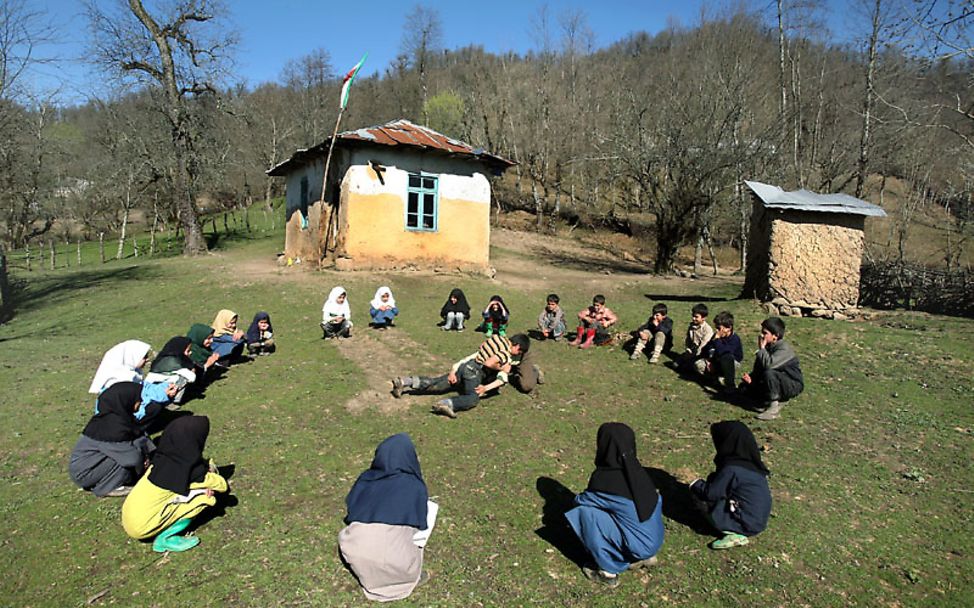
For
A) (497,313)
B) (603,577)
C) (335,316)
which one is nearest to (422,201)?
(497,313)

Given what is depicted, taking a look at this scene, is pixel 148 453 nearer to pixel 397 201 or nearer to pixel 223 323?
pixel 223 323

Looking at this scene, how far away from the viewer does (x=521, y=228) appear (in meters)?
36.9

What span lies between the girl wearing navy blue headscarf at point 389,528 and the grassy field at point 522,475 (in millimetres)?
198

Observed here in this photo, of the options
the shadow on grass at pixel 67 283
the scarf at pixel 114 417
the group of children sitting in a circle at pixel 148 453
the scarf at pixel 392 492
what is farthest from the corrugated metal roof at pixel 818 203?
the shadow on grass at pixel 67 283

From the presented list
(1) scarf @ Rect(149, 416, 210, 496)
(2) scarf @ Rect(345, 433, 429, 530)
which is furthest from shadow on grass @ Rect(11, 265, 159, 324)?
(2) scarf @ Rect(345, 433, 429, 530)

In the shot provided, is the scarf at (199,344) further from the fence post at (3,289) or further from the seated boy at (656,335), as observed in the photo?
the fence post at (3,289)

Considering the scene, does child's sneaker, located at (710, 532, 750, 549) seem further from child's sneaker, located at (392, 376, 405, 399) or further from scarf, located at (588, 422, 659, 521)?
child's sneaker, located at (392, 376, 405, 399)

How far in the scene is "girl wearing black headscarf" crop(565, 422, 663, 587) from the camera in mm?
3965

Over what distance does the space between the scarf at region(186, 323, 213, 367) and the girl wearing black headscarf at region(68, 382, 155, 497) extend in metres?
2.74

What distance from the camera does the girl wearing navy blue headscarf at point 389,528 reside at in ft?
12.2

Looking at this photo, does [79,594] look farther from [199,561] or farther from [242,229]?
[242,229]

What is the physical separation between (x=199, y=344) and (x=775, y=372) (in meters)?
8.00

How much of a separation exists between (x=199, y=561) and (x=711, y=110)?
2364 cm

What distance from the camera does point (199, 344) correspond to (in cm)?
787
